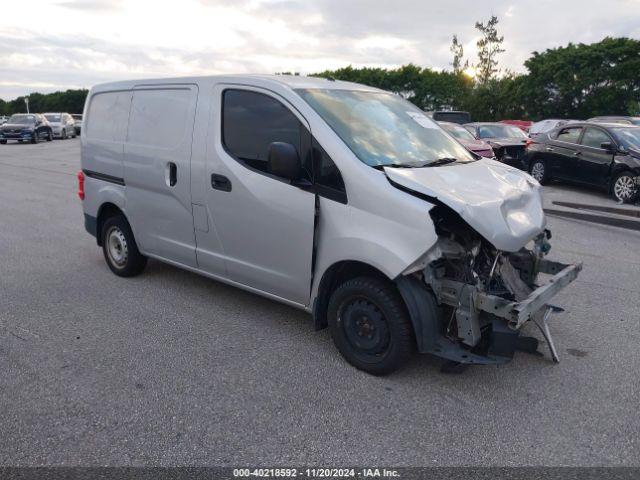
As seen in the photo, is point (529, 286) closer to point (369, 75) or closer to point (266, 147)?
point (266, 147)

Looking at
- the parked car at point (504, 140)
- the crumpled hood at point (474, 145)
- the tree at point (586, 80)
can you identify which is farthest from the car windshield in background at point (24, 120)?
the tree at point (586, 80)

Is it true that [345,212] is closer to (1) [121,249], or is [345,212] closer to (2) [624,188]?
(1) [121,249]

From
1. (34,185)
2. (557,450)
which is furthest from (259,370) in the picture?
(34,185)

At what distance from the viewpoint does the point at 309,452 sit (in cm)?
294

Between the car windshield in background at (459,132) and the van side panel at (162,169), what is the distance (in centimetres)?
982

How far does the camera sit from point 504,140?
1611cm

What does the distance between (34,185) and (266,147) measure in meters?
10.7

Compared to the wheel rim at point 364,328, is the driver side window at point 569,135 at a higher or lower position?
higher

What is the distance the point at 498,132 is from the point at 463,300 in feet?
48.1

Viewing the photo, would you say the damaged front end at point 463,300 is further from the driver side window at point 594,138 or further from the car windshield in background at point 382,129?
the driver side window at point 594,138

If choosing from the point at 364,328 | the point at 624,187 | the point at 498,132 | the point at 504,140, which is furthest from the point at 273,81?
the point at 498,132

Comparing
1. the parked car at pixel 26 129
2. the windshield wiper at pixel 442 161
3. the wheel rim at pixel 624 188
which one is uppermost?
the windshield wiper at pixel 442 161

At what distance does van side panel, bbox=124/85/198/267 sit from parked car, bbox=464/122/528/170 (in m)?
11.1

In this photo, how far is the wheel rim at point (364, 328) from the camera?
12.0 feet
